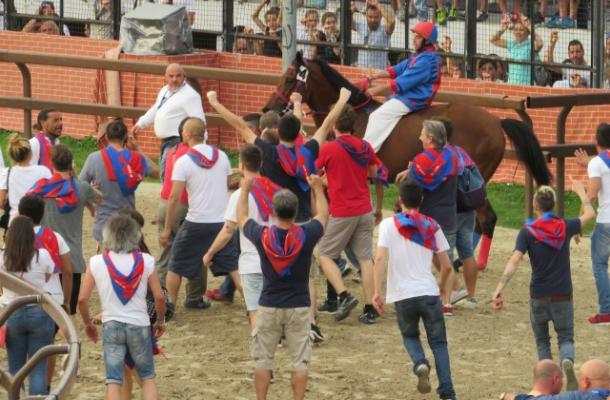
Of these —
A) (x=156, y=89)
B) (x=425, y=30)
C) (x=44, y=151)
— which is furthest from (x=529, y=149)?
(x=156, y=89)

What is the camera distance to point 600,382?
26.4 feet

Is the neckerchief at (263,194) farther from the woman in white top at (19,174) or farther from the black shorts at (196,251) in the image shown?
the woman in white top at (19,174)

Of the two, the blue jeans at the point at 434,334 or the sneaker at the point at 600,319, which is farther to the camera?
the sneaker at the point at 600,319

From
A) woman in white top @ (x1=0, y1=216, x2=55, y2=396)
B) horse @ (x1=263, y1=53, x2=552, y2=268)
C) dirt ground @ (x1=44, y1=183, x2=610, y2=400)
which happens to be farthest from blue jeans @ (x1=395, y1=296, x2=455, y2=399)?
horse @ (x1=263, y1=53, x2=552, y2=268)

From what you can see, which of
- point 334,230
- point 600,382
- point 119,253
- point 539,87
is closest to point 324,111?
point 334,230

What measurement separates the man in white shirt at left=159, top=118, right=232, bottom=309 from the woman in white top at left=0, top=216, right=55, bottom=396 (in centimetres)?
242

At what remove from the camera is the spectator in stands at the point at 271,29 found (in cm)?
2098

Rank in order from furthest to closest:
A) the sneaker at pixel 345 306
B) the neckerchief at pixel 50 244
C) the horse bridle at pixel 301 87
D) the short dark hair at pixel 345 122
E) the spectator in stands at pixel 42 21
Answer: the spectator in stands at pixel 42 21 → the horse bridle at pixel 301 87 → the sneaker at pixel 345 306 → the short dark hair at pixel 345 122 → the neckerchief at pixel 50 244

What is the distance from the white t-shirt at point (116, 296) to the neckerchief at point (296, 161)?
239 cm

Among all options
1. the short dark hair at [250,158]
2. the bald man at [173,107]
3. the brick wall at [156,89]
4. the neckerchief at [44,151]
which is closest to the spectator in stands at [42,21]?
the brick wall at [156,89]

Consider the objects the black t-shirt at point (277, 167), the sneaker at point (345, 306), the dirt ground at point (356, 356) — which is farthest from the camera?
the sneaker at point (345, 306)

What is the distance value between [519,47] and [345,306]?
747cm

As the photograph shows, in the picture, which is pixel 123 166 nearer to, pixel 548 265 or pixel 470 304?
pixel 470 304

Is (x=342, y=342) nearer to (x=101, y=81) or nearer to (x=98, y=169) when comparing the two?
(x=98, y=169)
